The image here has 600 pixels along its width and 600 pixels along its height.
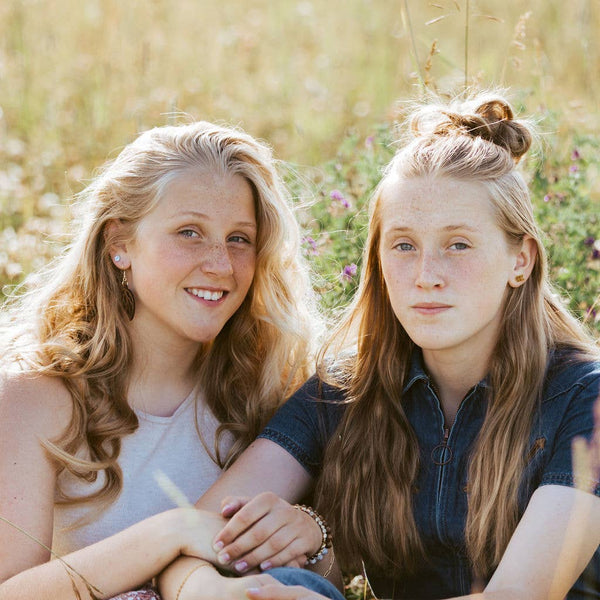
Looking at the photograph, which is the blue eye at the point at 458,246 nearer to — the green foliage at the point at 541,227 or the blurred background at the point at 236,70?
the green foliage at the point at 541,227

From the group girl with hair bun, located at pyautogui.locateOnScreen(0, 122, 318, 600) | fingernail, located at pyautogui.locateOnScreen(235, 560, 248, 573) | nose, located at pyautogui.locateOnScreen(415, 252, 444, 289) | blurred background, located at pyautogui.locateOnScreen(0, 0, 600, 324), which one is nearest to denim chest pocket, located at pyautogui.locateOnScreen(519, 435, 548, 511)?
nose, located at pyautogui.locateOnScreen(415, 252, 444, 289)

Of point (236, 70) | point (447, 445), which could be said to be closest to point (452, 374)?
point (447, 445)

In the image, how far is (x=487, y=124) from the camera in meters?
2.71

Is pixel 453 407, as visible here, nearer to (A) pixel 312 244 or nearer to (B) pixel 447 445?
(B) pixel 447 445

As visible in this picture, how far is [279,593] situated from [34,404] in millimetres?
922

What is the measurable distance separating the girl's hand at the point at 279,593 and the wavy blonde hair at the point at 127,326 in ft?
2.36

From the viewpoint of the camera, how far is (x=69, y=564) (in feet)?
7.96

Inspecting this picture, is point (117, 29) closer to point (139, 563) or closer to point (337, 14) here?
point (337, 14)

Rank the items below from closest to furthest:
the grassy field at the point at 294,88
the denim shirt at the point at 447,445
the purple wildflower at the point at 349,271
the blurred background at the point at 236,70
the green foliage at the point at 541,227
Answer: the denim shirt at the point at 447,445 < the purple wildflower at the point at 349,271 < the green foliage at the point at 541,227 < the grassy field at the point at 294,88 < the blurred background at the point at 236,70

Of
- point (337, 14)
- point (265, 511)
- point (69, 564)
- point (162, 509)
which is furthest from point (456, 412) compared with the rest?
point (337, 14)

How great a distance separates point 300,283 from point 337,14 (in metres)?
4.66

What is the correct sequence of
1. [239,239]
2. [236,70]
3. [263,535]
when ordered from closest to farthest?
[263,535] → [239,239] → [236,70]

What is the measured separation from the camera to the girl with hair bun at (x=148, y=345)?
2.69 meters

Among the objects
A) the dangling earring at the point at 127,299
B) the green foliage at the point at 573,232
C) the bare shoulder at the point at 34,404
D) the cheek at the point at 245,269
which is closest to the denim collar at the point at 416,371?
the cheek at the point at 245,269
